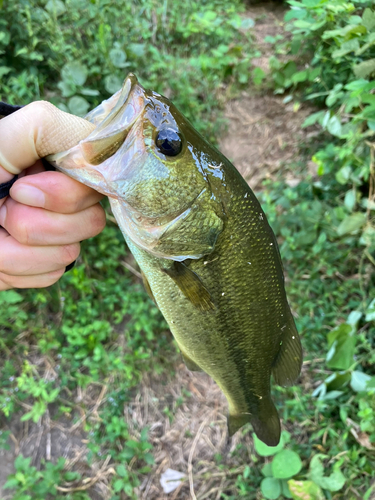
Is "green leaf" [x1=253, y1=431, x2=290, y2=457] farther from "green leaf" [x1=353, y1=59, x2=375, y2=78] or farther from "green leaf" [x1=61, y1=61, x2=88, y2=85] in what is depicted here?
"green leaf" [x1=61, y1=61, x2=88, y2=85]

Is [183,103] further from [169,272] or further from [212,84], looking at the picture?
[169,272]

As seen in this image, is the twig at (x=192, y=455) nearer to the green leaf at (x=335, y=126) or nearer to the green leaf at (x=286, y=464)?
the green leaf at (x=286, y=464)

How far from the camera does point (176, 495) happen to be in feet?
7.04

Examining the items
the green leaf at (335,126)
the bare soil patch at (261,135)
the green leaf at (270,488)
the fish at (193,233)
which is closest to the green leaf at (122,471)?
the green leaf at (270,488)

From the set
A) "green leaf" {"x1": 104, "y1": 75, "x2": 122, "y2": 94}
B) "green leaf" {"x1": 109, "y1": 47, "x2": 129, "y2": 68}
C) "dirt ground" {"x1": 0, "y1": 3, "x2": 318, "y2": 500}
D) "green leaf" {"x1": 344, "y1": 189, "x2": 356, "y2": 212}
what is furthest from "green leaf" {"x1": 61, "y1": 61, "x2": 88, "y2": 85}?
"dirt ground" {"x1": 0, "y1": 3, "x2": 318, "y2": 500}

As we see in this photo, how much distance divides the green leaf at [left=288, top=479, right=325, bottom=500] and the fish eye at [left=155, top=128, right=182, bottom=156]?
6.21ft

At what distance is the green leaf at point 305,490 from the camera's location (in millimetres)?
1775

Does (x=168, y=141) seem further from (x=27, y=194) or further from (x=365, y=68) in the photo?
(x=365, y=68)

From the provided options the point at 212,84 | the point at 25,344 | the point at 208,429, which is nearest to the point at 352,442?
the point at 208,429

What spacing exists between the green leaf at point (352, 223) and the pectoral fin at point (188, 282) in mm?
1392

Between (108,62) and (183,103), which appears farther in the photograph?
(183,103)

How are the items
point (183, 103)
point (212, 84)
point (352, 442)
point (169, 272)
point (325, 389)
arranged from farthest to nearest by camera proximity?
point (212, 84)
point (183, 103)
point (325, 389)
point (352, 442)
point (169, 272)

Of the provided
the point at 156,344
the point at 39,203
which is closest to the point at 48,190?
the point at 39,203

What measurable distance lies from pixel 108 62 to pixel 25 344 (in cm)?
212
